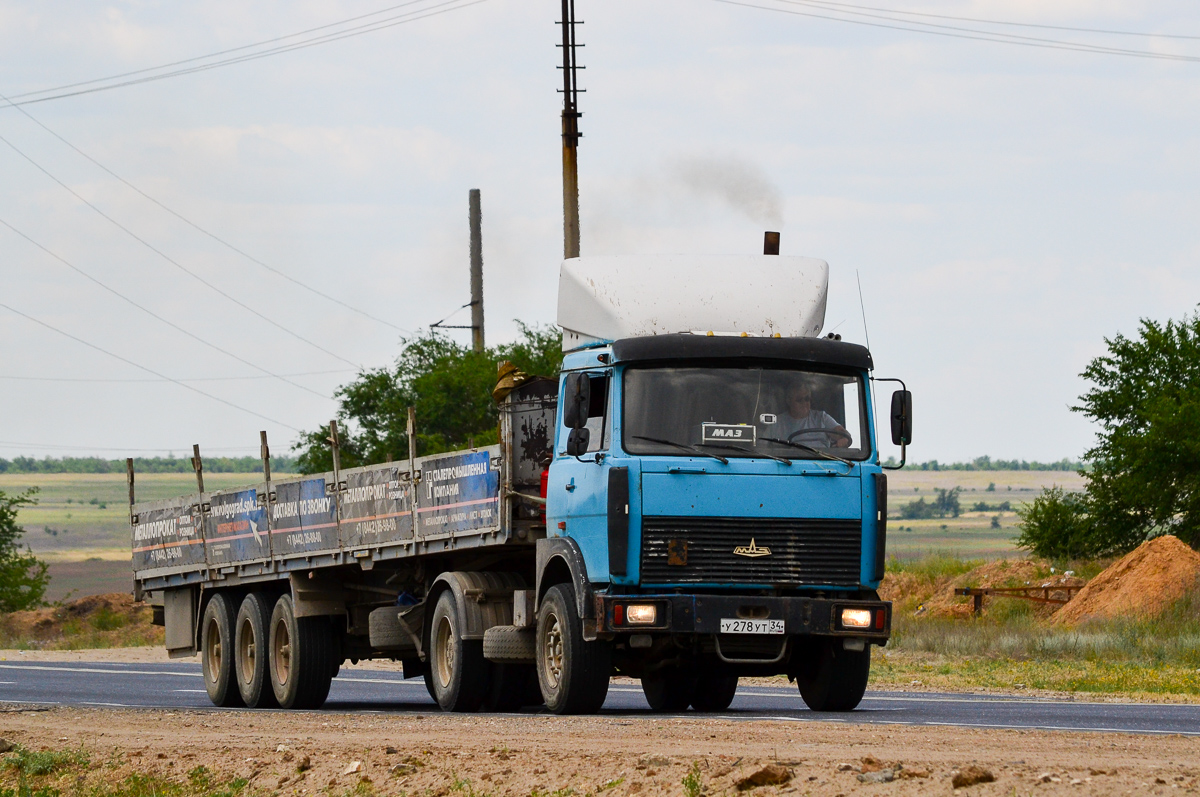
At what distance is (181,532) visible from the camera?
2300 cm

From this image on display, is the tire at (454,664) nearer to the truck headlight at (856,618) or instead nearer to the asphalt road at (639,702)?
the asphalt road at (639,702)

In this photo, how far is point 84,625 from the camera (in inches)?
2299

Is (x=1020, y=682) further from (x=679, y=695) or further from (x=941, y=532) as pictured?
(x=941, y=532)

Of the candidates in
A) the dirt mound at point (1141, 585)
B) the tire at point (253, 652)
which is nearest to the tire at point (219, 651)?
the tire at point (253, 652)

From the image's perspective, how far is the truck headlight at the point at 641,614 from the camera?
1420cm

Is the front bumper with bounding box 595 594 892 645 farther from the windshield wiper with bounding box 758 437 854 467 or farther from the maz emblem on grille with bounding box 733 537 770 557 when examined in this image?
the windshield wiper with bounding box 758 437 854 467

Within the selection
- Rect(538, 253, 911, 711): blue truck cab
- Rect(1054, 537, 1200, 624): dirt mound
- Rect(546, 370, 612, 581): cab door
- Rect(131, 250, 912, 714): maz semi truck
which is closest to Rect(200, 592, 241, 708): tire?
Rect(131, 250, 912, 714): maz semi truck

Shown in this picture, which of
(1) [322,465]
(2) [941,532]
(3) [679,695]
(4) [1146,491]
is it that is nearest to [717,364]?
(3) [679,695]

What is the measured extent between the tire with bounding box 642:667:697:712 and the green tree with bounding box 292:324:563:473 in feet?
119

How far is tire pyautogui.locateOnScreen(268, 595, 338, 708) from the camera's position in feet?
65.6

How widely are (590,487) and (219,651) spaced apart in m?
9.21

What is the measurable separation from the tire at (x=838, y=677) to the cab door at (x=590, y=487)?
7.62 feet

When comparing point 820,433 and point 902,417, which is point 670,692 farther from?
point 902,417

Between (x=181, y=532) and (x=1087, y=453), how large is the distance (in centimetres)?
3006
